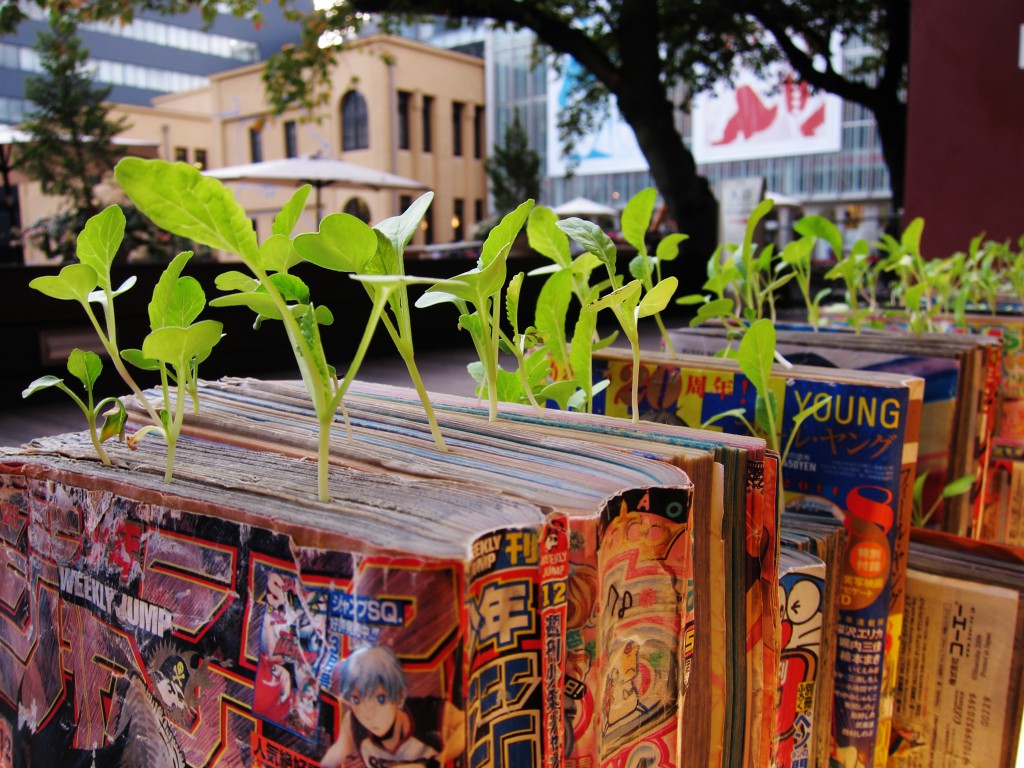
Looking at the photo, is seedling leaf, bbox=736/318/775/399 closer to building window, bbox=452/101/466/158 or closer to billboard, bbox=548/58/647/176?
building window, bbox=452/101/466/158

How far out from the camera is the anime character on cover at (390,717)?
30 cm

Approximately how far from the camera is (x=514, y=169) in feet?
78.0

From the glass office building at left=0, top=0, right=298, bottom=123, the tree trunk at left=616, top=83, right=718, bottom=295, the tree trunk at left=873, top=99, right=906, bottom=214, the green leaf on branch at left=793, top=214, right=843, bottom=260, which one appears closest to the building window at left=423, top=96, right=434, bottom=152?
the glass office building at left=0, top=0, right=298, bottom=123

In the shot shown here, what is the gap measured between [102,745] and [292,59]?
6119 mm

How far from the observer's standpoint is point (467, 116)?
26203mm

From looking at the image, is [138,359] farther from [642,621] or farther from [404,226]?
[642,621]

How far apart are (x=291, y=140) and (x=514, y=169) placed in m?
6.63

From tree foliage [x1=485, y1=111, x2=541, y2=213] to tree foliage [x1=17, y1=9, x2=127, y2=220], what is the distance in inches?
542

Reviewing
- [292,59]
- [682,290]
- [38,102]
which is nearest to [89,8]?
[292,59]

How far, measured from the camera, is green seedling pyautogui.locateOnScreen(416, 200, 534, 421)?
1.47ft

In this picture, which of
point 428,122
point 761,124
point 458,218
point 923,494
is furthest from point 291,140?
point 923,494

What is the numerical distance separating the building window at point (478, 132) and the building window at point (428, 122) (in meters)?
2.01

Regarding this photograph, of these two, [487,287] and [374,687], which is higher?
[487,287]

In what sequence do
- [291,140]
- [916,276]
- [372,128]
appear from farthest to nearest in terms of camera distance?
1. [291,140]
2. [372,128]
3. [916,276]
